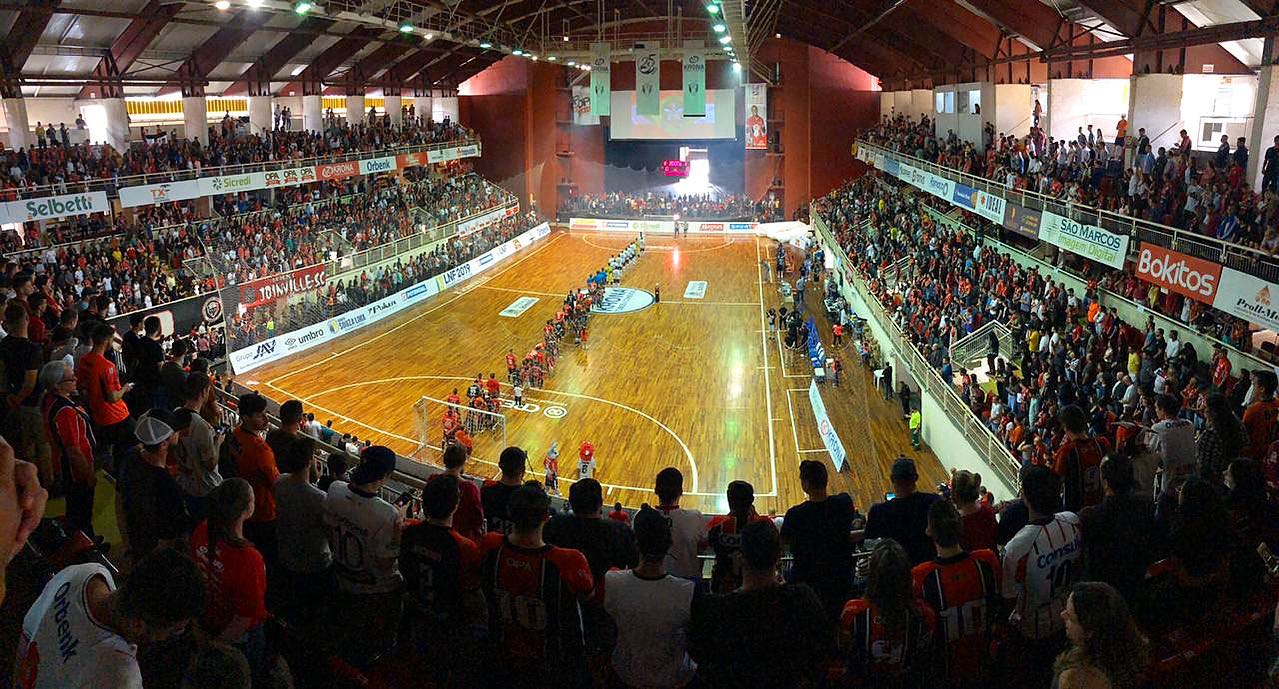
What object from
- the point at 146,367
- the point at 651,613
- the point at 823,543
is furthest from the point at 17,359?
the point at 823,543

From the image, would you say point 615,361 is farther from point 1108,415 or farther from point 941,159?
point 1108,415

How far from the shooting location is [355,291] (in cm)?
2870

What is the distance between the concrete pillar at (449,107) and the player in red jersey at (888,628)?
48.3 meters

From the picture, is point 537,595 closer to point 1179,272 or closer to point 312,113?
point 1179,272

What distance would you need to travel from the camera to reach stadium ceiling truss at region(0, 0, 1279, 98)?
56.5 feet

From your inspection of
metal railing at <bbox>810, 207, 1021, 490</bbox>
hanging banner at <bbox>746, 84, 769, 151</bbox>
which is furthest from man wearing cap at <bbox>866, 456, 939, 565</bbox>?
hanging banner at <bbox>746, 84, 769, 151</bbox>

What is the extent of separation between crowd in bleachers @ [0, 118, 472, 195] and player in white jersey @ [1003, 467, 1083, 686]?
946 inches

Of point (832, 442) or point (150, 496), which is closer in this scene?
point (150, 496)

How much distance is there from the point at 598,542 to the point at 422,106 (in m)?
46.2

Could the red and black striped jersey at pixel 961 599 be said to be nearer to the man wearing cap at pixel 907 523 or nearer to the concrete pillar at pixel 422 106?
the man wearing cap at pixel 907 523

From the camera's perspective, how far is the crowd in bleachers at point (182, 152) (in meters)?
21.9

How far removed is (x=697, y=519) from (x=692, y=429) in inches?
593

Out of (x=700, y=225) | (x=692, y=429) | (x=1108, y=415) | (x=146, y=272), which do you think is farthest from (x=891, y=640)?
(x=700, y=225)

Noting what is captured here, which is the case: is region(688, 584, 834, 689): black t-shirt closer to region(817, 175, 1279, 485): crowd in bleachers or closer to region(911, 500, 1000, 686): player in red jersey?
region(911, 500, 1000, 686): player in red jersey
